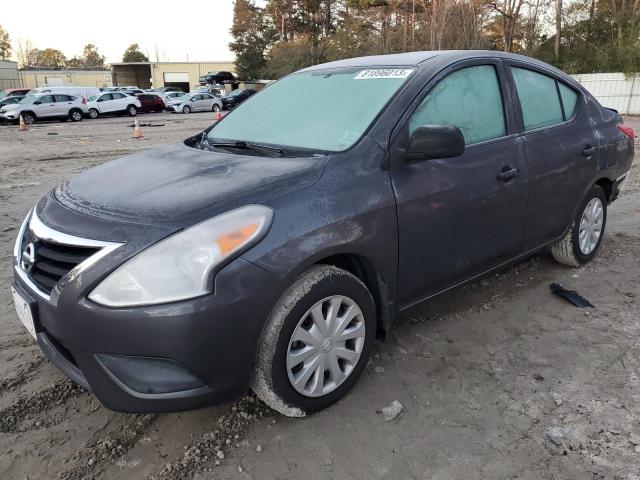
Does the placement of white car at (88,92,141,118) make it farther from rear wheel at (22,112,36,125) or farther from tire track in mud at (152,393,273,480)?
tire track in mud at (152,393,273,480)

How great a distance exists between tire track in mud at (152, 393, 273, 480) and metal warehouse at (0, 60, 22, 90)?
2346 inches

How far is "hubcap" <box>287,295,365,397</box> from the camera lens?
7.70ft

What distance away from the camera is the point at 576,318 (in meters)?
3.50

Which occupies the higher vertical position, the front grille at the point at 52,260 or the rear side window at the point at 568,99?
the rear side window at the point at 568,99

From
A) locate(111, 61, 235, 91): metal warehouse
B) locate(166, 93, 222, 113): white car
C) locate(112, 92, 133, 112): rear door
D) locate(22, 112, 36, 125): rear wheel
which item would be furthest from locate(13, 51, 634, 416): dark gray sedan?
locate(111, 61, 235, 91): metal warehouse

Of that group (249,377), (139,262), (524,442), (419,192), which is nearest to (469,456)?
(524,442)

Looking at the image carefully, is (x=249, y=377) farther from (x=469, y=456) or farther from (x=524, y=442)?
(x=524, y=442)

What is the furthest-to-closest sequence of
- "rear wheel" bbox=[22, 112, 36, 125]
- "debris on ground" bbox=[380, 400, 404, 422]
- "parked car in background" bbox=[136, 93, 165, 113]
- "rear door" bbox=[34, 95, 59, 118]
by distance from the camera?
"parked car in background" bbox=[136, 93, 165, 113] < "rear door" bbox=[34, 95, 59, 118] < "rear wheel" bbox=[22, 112, 36, 125] < "debris on ground" bbox=[380, 400, 404, 422]

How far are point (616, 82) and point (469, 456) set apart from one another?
91.5 ft

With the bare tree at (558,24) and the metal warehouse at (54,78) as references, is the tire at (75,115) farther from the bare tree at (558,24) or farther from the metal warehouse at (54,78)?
the metal warehouse at (54,78)

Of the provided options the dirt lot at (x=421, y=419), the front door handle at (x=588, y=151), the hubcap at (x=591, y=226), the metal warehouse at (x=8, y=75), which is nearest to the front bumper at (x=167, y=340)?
the dirt lot at (x=421, y=419)

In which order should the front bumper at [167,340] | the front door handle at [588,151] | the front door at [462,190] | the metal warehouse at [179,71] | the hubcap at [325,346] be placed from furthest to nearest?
the metal warehouse at [179,71] < the front door handle at [588,151] < the front door at [462,190] < the hubcap at [325,346] < the front bumper at [167,340]

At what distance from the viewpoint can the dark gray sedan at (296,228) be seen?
2025 mm

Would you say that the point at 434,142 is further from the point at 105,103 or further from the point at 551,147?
the point at 105,103
